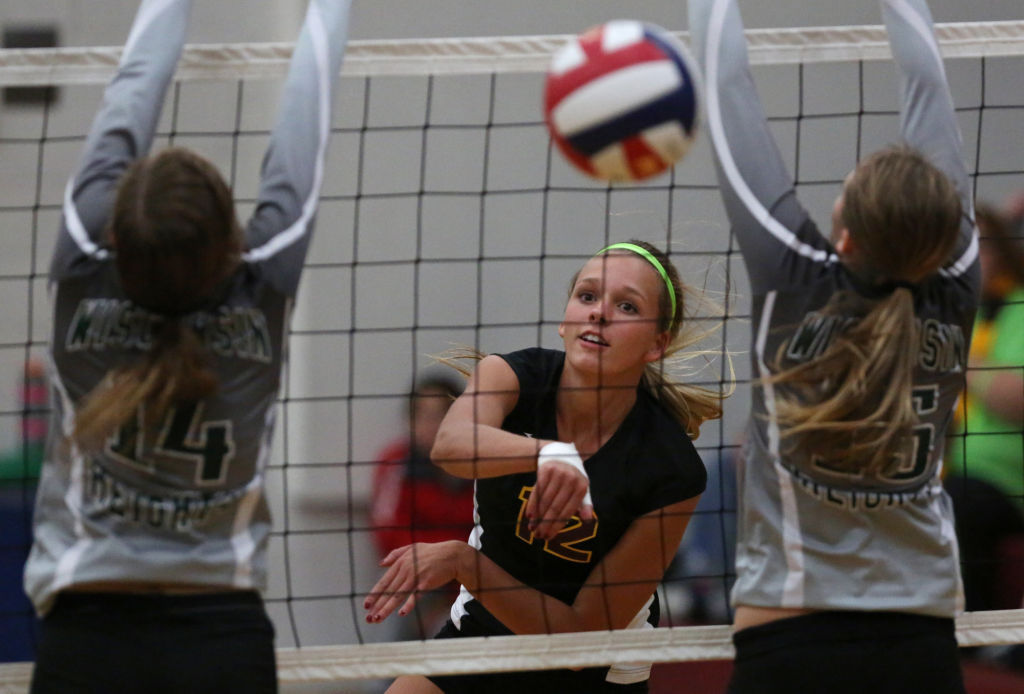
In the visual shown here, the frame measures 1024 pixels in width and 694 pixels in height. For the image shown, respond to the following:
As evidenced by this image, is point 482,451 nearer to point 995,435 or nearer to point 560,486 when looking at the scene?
point 560,486

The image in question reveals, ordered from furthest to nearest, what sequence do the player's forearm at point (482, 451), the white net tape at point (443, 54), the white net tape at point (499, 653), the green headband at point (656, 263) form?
the green headband at point (656, 263) → the white net tape at point (443, 54) → the white net tape at point (499, 653) → the player's forearm at point (482, 451)

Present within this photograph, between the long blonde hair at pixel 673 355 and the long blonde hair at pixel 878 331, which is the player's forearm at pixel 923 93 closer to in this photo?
the long blonde hair at pixel 878 331

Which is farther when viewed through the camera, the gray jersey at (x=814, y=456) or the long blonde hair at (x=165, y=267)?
the gray jersey at (x=814, y=456)

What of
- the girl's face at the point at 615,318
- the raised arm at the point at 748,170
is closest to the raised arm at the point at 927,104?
the raised arm at the point at 748,170

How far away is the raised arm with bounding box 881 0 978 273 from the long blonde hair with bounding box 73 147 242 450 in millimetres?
1282

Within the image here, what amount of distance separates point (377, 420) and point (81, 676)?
13.3ft

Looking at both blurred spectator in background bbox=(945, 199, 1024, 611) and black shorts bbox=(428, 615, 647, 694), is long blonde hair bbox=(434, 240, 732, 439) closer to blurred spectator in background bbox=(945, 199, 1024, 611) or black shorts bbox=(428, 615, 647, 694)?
black shorts bbox=(428, 615, 647, 694)

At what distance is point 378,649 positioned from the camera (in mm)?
2793

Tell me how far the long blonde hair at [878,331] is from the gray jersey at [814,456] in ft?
0.09

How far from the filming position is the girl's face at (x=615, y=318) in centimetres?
296

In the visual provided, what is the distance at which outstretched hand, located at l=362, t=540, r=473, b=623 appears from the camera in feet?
9.18

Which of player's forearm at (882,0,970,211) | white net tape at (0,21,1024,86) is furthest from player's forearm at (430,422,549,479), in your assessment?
player's forearm at (882,0,970,211)

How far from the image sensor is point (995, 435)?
362cm

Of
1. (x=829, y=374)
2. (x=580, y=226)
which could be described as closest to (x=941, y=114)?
(x=829, y=374)
